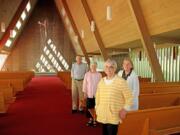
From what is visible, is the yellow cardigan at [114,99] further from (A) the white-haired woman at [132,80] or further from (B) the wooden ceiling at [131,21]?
(B) the wooden ceiling at [131,21]

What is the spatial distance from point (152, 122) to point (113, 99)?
1.85 ft

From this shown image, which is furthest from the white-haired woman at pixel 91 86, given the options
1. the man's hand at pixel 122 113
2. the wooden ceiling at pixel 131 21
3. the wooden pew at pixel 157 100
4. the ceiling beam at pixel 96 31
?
the ceiling beam at pixel 96 31

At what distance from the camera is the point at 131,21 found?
28.6 ft

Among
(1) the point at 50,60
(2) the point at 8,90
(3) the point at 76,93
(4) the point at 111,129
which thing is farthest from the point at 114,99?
(1) the point at 50,60

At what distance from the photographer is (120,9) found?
9.09m

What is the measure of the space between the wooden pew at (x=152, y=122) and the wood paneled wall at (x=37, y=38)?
72.5ft

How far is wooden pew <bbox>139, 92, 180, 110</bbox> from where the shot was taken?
4863mm

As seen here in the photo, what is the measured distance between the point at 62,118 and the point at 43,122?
588mm

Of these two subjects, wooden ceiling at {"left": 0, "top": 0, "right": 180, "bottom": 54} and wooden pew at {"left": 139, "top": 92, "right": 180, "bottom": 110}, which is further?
wooden ceiling at {"left": 0, "top": 0, "right": 180, "bottom": 54}

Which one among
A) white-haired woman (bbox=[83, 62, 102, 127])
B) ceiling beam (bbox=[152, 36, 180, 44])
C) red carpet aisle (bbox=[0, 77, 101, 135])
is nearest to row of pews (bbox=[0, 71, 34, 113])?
red carpet aisle (bbox=[0, 77, 101, 135])

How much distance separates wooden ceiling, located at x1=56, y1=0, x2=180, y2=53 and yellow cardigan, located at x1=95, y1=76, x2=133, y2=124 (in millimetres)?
3475

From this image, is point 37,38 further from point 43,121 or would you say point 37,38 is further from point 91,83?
point 91,83

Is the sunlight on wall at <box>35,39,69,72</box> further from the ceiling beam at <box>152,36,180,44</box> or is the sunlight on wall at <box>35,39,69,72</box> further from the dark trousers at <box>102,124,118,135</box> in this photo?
the dark trousers at <box>102,124,118,135</box>

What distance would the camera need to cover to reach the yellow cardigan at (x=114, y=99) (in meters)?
3.22
